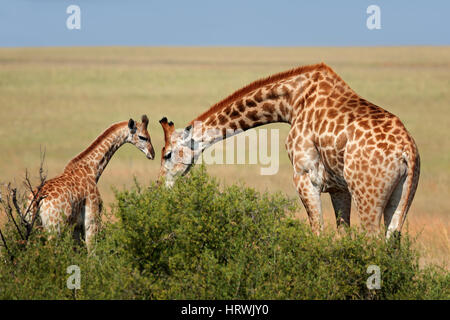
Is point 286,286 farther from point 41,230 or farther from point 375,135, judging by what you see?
point 41,230

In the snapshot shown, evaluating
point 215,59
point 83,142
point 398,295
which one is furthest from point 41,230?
point 215,59

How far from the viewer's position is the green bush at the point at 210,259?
26.1 ft

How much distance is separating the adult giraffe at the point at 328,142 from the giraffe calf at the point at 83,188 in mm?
1275

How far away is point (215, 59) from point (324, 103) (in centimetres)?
8347

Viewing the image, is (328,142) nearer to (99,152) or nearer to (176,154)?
(176,154)

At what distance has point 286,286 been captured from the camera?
8148mm

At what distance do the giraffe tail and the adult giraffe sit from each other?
12 millimetres

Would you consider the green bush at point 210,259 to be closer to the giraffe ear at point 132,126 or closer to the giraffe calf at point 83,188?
the giraffe calf at point 83,188

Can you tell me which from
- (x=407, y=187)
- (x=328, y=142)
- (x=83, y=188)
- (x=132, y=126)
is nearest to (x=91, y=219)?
(x=83, y=188)

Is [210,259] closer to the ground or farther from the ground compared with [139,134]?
closer to the ground

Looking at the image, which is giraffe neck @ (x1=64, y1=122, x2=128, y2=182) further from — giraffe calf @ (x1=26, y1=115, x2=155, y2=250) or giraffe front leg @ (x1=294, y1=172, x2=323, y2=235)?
giraffe front leg @ (x1=294, y1=172, x2=323, y2=235)

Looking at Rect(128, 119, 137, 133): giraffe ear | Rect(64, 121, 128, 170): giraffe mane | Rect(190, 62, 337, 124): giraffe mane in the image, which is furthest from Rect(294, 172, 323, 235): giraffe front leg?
Rect(64, 121, 128, 170): giraffe mane

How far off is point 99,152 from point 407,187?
5.46 metres

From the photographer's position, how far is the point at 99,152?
39.1 feet
